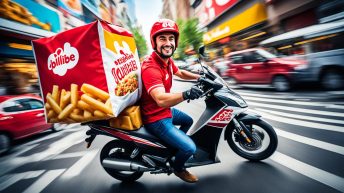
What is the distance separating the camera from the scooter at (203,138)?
2906 millimetres

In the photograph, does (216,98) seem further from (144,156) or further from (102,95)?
(102,95)

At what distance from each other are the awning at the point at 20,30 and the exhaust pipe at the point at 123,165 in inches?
→ 470

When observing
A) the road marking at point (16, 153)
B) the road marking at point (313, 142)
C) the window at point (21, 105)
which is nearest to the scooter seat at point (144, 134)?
the road marking at point (313, 142)

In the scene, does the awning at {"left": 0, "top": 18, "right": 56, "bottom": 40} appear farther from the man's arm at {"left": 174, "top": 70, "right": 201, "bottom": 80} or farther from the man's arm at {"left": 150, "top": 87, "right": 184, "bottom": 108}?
the man's arm at {"left": 150, "top": 87, "right": 184, "bottom": 108}

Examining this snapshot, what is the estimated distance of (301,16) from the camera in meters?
14.9

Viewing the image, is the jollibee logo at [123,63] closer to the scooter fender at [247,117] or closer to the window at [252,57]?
the scooter fender at [247,117]

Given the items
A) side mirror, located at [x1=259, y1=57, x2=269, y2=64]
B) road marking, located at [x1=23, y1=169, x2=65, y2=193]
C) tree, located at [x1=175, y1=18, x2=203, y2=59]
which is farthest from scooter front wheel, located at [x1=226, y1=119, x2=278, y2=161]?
tree, located at [x1=175, y1=18, x2=203, y2=59]

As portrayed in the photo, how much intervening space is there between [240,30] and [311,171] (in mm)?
21857

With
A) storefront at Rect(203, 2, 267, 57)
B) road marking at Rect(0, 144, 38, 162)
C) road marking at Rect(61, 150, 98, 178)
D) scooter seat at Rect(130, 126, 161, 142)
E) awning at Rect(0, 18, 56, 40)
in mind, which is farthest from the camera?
storefront at Rect(203, 2, 267, 57)

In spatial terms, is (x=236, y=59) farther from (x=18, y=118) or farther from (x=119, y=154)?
(x=119, y=154)

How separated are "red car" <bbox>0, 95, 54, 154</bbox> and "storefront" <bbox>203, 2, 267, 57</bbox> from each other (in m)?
17.5

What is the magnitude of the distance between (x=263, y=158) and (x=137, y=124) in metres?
1.90

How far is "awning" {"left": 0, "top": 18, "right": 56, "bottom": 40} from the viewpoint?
11578 millimetres

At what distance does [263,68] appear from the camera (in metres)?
9.71
